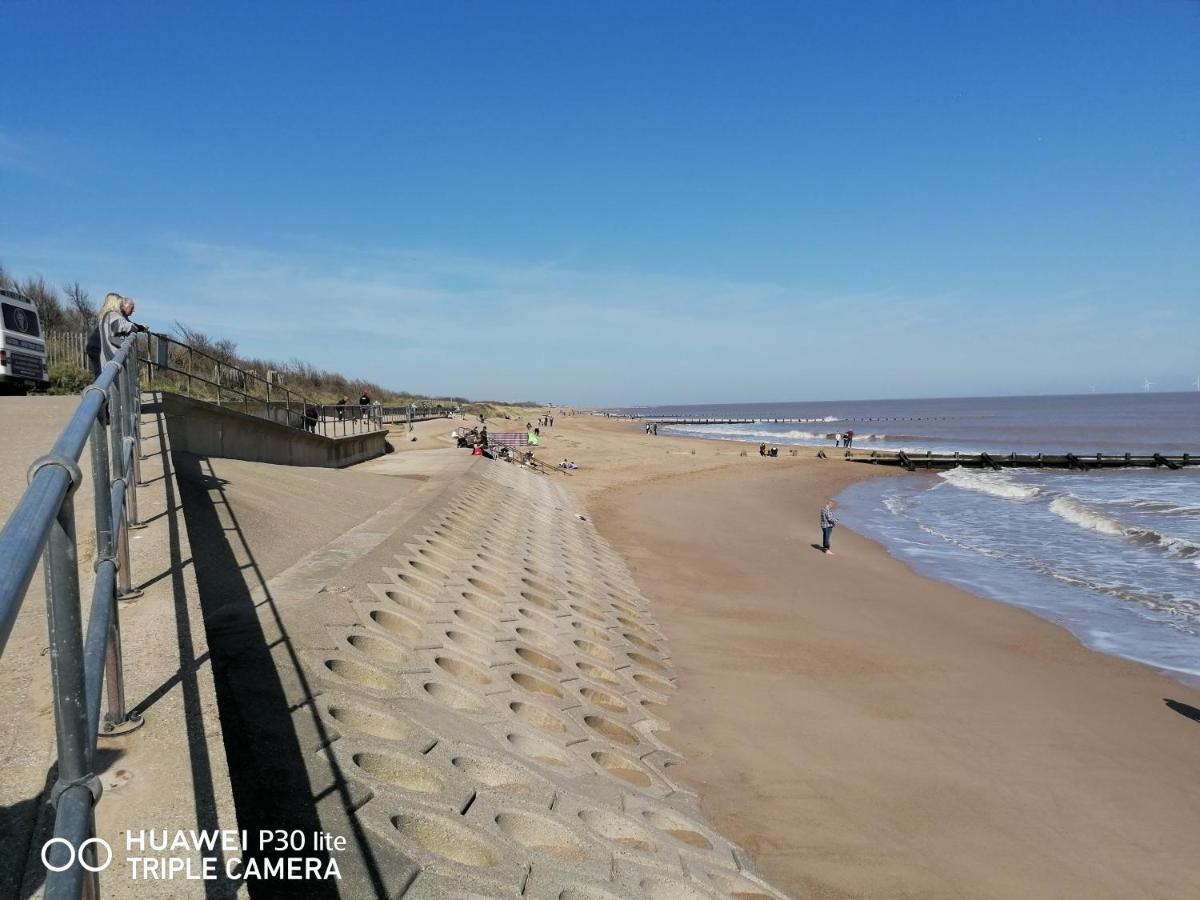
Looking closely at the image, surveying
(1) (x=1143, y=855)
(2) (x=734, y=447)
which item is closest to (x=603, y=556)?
(1) (x=1143, y=855)

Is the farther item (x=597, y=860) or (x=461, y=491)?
(x=461, y=491)

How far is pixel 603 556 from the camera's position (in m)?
15.4

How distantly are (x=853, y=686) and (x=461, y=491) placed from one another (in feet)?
29.5

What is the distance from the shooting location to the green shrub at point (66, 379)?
663 inches

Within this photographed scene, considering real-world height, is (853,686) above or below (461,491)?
below

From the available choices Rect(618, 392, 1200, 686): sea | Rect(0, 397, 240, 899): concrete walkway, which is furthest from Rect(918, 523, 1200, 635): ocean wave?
Rect(0, 397, 240, 899): concrete walkway

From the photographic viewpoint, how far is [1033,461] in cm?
4397

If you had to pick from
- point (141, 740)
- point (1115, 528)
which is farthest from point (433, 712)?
point (1115, 528)

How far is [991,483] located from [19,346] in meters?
35.2

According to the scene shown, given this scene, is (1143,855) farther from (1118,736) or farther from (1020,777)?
(1118,736)

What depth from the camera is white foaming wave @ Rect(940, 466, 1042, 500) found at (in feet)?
95.5

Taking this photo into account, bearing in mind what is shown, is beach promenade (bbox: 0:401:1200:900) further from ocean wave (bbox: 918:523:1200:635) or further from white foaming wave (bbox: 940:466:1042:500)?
white foaming wave (bbox: 940:466:1042:500)

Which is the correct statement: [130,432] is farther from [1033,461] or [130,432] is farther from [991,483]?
[1033,461]

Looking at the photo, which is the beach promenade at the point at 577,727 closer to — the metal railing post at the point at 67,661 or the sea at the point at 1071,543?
the metal railing post at the point at 67,661
